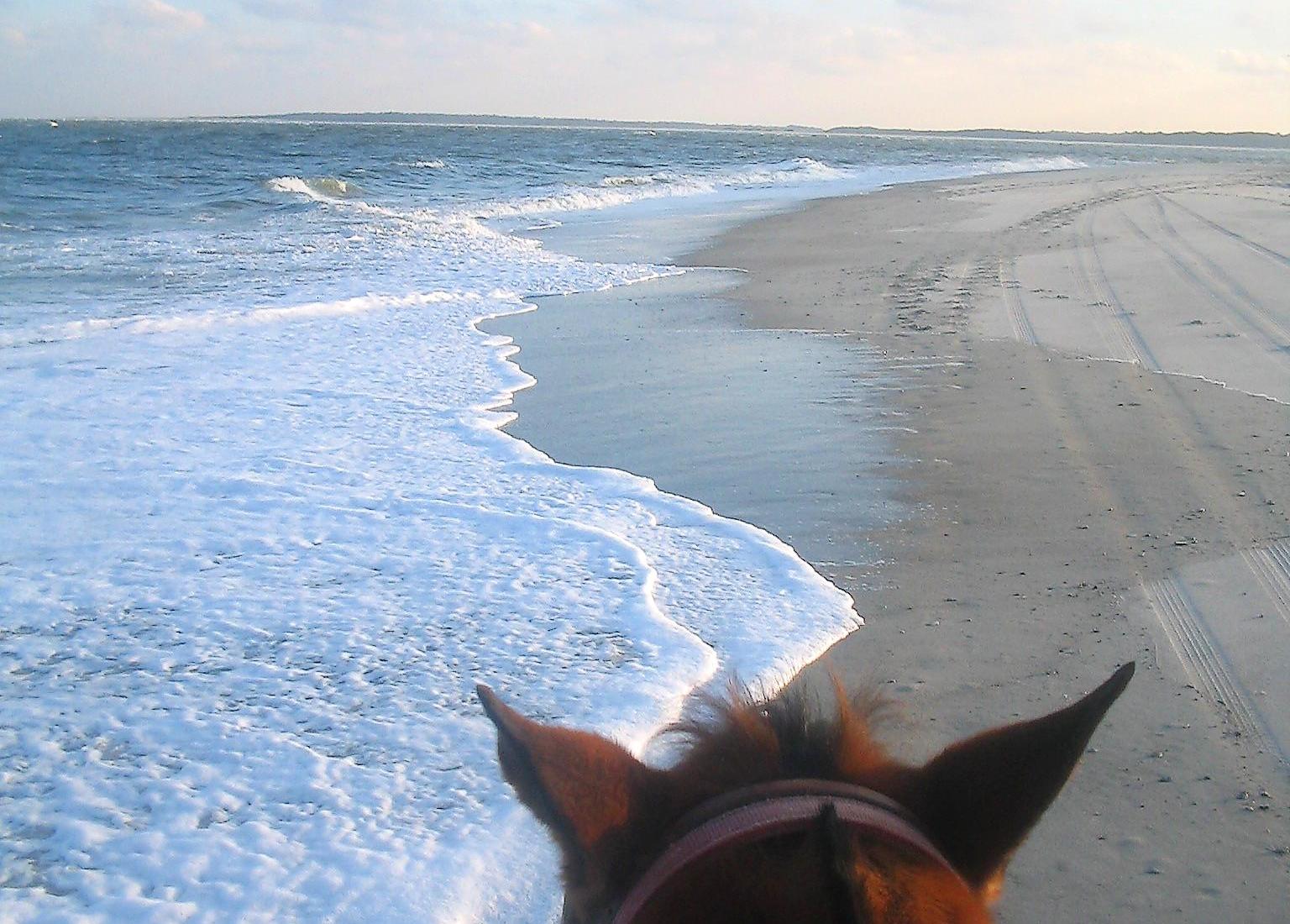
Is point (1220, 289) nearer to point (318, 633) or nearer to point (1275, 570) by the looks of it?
point (1275, 570)

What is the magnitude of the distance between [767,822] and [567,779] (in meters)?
0.23

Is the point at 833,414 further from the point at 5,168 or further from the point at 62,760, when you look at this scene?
the point at 5,168

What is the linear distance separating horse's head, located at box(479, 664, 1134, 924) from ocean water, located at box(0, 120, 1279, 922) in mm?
465

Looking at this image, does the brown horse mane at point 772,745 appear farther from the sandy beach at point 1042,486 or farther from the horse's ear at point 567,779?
the sandy beach at point 1042,486

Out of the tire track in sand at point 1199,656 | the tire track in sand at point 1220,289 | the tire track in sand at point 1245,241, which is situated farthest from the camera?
the tire track in sand at point 1245,241

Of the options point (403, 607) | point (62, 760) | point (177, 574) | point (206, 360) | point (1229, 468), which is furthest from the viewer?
point (206, 360)

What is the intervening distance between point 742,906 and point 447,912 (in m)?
2.12

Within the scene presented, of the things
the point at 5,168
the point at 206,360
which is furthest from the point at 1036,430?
the point at 5,168

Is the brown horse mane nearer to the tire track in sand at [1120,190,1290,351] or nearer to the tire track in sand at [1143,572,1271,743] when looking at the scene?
the tire track in sand at [1143,572,1271,743]

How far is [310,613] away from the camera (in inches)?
174

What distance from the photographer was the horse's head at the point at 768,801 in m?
0.96

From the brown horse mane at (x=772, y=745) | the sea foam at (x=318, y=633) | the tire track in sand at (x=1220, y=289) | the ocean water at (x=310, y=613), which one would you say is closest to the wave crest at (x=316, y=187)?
the ocean water at (x=310, y=613)

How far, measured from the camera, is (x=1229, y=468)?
598cm

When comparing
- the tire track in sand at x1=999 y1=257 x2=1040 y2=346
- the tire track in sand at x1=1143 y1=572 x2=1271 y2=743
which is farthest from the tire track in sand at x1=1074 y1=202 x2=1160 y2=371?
the tire track in sand at x1=1143 y1=572 x2=1271 y2=743
